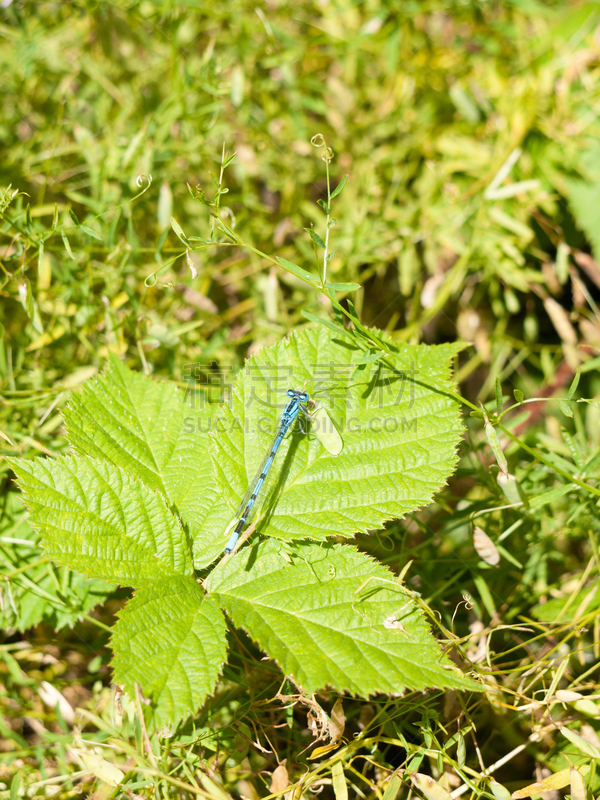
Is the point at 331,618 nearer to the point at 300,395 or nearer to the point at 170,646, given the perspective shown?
the point at 170,646

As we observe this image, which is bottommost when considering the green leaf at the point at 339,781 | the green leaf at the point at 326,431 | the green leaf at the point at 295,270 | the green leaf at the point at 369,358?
the green leaf at the point at 339,781

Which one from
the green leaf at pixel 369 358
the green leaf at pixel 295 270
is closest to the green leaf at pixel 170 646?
the green leaf at pixel 369 358

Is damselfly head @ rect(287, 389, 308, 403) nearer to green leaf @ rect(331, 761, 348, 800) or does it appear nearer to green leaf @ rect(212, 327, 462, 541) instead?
green leaf @ rect(212, 327, 462, 541)

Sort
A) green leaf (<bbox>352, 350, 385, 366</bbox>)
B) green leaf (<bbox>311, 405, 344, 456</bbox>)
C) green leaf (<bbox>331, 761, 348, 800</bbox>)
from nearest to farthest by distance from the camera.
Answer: green leaf (<bbox>331, 761, 348, 800</bbox>)
green leaf (<bbox>352, 350, 385, 366</bbox>)
green leaf (<bbox>311, 405, 344, 456</bbox>)

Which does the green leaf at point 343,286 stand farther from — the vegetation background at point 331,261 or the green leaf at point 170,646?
the green leaf at point 170,646

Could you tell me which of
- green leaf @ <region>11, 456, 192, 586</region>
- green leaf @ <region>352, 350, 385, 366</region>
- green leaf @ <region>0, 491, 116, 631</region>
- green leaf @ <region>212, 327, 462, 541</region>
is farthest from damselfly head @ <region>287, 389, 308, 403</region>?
green leaf @ <region>0, 491, 116, 631</region>
